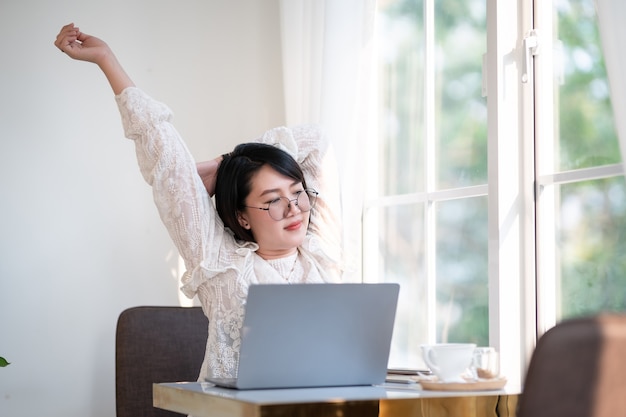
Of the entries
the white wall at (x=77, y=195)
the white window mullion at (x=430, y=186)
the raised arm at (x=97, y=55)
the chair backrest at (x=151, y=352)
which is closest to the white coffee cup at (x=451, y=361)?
the raised arm at (x=97, y=55)

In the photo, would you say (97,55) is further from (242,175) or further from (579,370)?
(579,370)

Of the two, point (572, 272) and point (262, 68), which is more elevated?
point (262, 68)

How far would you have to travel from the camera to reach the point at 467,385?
3.86ft

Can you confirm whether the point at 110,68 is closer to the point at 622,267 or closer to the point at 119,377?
the point at 119,377

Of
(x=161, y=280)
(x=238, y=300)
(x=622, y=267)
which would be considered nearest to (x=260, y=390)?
(x=238, y=300)

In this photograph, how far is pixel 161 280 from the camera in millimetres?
2711

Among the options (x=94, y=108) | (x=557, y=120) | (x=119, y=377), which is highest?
(x=94, y=108)

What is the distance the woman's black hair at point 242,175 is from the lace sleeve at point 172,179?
0.04m

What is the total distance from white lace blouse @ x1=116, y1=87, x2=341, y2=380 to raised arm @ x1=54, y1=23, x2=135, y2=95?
1.7 inches

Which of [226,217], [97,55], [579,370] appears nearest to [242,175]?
[226,217]

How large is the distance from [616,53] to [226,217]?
0.87 meters

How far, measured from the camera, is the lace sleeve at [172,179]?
181 centimetres

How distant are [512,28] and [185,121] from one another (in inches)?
46.3

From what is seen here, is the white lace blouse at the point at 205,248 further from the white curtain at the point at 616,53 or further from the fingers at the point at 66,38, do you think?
the white curtain at the point at 616,53
